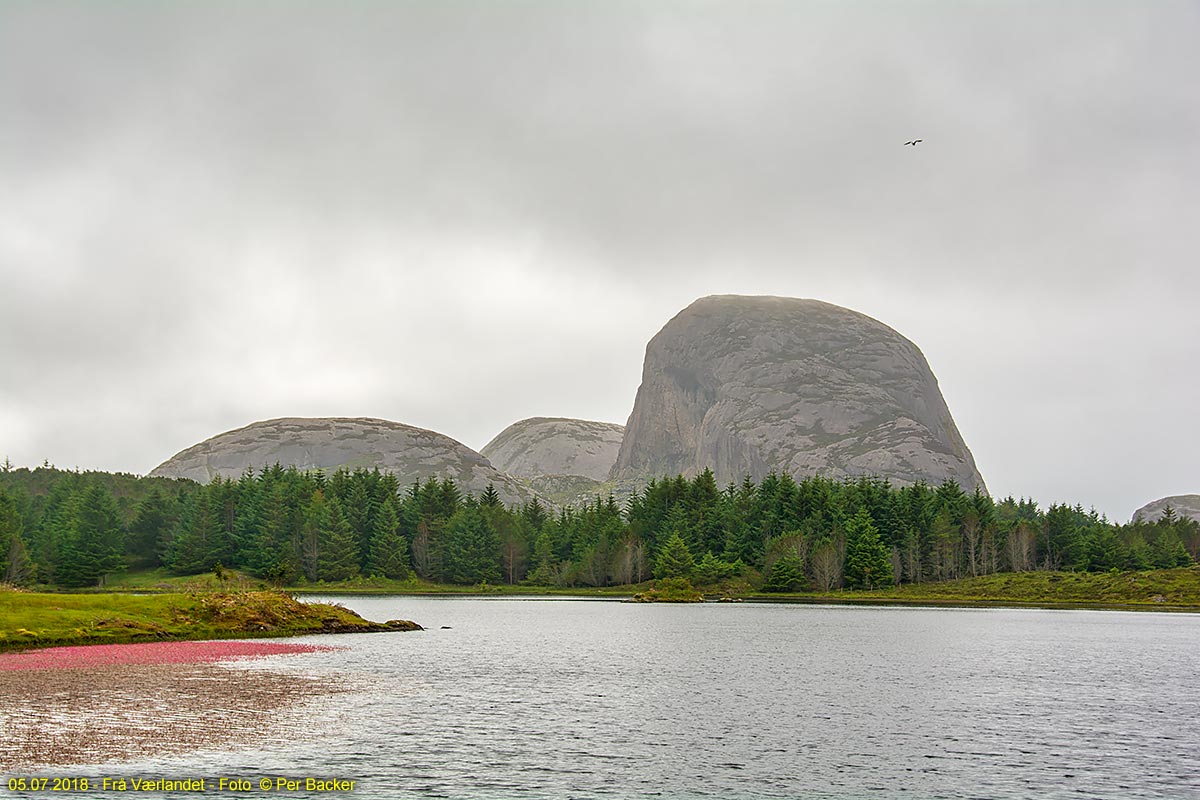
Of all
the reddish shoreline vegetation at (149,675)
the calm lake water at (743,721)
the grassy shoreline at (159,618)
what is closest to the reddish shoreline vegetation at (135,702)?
the reddish shoreline vegetation at (149,675)

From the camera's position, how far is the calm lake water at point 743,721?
36406 mm

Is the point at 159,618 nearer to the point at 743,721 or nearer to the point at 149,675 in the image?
the point at 149,675

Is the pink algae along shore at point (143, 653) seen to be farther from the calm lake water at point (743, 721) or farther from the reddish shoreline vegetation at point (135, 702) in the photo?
the calm lake water at point (743, 721)

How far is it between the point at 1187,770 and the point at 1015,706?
18.3 metres

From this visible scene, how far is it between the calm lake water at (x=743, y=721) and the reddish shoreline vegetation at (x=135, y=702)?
2.29m

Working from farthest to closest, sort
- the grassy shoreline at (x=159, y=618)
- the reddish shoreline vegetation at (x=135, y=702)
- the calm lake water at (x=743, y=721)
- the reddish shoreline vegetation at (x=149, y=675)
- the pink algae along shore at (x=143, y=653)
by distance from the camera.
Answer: the grassy shoreline at (x=159, y=618)
the pink algae along shore at (x=143, y=653)
the reddish shoreline vegetation at (x=149, y=675)
the reddish shoreline vegetation at (x=135, y=702)
the calm lake water at (x=743, y=721)

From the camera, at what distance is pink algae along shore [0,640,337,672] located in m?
65.4

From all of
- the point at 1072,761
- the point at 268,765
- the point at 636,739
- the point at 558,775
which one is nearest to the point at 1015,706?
the point at 1072,761

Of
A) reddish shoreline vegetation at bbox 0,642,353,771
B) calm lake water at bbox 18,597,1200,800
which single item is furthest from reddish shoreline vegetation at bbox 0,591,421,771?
calm lake water at bbox 18,597,1200,800

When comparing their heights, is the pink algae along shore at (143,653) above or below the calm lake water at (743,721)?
above

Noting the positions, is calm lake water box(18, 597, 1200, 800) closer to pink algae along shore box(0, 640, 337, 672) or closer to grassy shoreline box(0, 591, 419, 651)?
pink algae along shore box(0, 640, 337, 672)

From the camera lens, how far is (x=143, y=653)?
2933 inches

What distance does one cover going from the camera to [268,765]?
36156 millimetres

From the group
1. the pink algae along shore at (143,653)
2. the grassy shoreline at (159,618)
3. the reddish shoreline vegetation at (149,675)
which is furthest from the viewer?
the grassy shoreline at (159,618)
